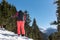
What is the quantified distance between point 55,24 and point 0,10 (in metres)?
12.8

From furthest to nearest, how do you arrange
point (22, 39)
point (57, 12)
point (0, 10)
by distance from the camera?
point (0, 10), point (57, 12), point (22, 39)

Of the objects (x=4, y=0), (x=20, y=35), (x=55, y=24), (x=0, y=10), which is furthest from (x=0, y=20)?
→ (x=20, y=35)

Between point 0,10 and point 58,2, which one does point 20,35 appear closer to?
point 58,2

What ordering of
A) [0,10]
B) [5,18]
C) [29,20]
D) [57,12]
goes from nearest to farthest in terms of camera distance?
[57,12] → [5,18] → [0,10] → [29,20]

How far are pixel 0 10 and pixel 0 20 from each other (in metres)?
3.92

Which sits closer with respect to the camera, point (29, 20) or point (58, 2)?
point (58, 2)

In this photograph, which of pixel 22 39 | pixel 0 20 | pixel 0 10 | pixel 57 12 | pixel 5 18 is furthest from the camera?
pixel 0 10

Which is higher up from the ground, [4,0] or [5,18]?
[4,0]

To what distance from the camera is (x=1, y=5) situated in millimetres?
29828

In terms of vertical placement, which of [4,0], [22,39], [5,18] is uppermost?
[4,0]

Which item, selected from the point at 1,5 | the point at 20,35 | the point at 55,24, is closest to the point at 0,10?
the point at 1,5

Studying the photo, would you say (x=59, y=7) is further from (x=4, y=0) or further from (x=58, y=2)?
(x=4, y=0)

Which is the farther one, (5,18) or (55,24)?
(5,18)

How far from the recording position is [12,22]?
30.7 meters
